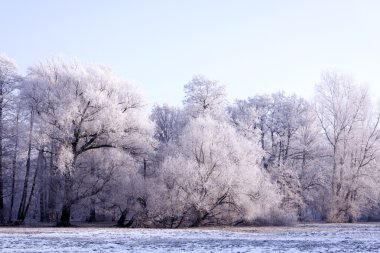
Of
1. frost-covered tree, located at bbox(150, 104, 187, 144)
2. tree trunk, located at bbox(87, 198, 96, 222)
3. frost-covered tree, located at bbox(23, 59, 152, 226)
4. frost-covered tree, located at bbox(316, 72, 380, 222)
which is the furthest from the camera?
frost-covered tree, located at bbox(150, 104, 187, 144)

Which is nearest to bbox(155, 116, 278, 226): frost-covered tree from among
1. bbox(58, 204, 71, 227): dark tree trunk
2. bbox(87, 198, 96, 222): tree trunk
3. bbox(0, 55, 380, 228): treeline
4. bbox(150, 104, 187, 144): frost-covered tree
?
bbox(0, 55, 380, 228): treeline

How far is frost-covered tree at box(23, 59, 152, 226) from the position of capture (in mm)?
39156

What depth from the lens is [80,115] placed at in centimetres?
4019

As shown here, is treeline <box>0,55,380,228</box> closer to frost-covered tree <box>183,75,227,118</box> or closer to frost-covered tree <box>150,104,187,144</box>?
frost-covered tree <box>183,75,227,118</box>

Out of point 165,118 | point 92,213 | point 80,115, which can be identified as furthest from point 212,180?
point 165,118

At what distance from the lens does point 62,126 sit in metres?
39.0

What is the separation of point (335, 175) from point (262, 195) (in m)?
12.7

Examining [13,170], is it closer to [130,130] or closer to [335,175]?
[130,130]

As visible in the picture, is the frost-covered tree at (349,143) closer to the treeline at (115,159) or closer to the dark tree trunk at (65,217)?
the treeline at (115,159)

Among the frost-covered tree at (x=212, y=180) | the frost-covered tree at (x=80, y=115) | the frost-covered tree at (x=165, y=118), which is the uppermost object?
the frost-covered tree at (x=165, y=118)

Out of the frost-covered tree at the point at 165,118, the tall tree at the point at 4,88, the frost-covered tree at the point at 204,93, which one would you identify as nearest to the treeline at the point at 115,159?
the tall tree at the point at 4,88

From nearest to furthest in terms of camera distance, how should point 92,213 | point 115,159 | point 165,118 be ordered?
point 115,159 < point 92,213 < point 165,118

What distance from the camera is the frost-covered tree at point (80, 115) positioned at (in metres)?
39.2

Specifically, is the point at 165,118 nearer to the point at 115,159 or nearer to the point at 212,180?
the point at 115,159
